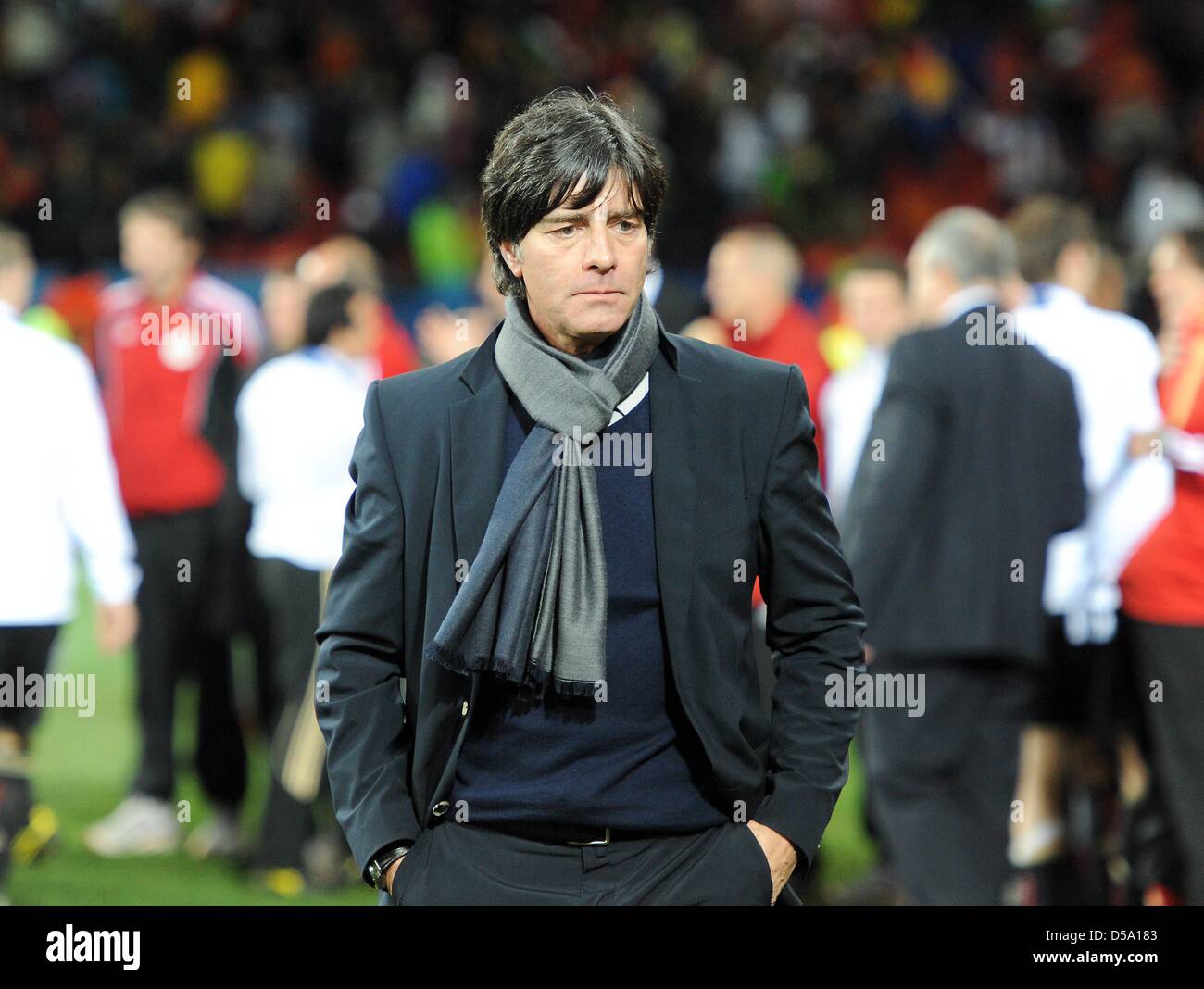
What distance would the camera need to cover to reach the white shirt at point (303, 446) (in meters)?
6.28

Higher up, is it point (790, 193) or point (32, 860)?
point (790, 193)

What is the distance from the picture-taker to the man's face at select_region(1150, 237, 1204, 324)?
573cm

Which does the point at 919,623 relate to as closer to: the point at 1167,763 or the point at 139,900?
the point at 1167,763

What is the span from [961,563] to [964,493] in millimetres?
223

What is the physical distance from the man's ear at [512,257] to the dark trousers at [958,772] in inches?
114

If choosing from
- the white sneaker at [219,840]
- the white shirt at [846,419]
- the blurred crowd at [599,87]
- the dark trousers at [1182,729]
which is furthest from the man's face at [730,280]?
the blurred crowd at [599,87]

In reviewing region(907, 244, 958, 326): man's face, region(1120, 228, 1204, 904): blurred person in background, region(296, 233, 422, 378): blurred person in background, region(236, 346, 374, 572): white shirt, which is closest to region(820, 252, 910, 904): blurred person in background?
region(907, 244, 958, 326): man's face

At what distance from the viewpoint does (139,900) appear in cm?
629

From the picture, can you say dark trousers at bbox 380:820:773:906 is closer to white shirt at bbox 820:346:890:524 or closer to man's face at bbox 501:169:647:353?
man's face at bbox 501:169:647:353

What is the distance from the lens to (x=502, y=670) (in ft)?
8.54

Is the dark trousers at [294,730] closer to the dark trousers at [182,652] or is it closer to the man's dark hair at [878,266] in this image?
the dark trousers at [182,652]
